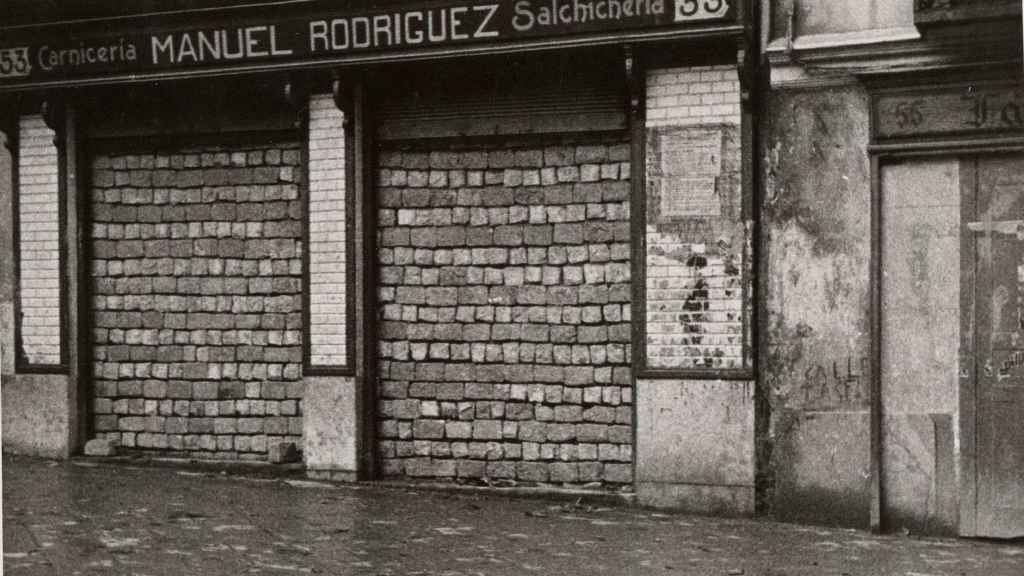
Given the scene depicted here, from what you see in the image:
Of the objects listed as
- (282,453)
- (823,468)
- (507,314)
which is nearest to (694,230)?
(507,314)

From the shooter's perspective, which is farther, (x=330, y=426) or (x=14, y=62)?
(x=14, y=62)

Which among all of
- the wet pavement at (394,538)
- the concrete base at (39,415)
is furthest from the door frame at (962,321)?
the concrete base at (39,415)

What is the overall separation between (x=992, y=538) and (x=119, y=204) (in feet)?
26.4

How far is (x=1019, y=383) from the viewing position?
28.4ft

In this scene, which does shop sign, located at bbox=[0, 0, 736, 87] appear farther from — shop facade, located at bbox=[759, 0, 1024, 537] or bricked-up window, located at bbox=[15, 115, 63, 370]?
shop facade, located at bbox=[759, 0, 1024, 537]

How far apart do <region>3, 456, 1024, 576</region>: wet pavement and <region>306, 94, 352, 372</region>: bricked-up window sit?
1.19 metres

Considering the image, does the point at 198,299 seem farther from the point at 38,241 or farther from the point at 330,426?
the point at 330,426

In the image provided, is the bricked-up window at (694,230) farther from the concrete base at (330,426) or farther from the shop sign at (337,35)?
the concrete base at (330,426)

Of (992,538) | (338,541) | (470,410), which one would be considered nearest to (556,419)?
(470,410)

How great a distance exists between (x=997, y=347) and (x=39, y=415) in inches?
Answer: 330

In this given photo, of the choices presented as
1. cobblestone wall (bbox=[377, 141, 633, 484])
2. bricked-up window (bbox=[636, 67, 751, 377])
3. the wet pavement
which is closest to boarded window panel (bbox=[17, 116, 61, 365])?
the wet pavement

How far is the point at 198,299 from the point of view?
11.3m

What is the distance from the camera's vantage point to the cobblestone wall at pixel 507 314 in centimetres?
998

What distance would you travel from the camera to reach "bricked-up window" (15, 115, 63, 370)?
37.9ft
